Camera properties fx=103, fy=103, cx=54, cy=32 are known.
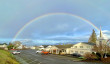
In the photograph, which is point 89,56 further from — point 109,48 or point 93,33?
point 93,33

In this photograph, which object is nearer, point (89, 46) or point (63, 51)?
point (89, 46)

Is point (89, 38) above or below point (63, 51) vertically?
above

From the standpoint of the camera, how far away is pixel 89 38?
3322 inches

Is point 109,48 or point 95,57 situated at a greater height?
point 109,48

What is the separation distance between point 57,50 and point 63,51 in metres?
3.67

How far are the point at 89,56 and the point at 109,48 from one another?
33.5 feet

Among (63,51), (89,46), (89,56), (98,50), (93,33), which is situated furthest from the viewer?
(93,33)

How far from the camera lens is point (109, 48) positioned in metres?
36.8

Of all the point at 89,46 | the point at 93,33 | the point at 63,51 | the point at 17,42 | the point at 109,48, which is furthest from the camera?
the point at 17,42

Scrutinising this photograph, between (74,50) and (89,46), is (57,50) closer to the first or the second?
(74,50)

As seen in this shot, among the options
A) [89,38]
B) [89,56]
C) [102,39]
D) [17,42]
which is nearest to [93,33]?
[89,38]

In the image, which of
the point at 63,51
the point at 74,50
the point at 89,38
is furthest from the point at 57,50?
the point at 89,38

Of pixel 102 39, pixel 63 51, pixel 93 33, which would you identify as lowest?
pixel 63 51

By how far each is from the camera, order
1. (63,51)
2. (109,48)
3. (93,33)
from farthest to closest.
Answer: (93,33), (63,51), (109,48)
